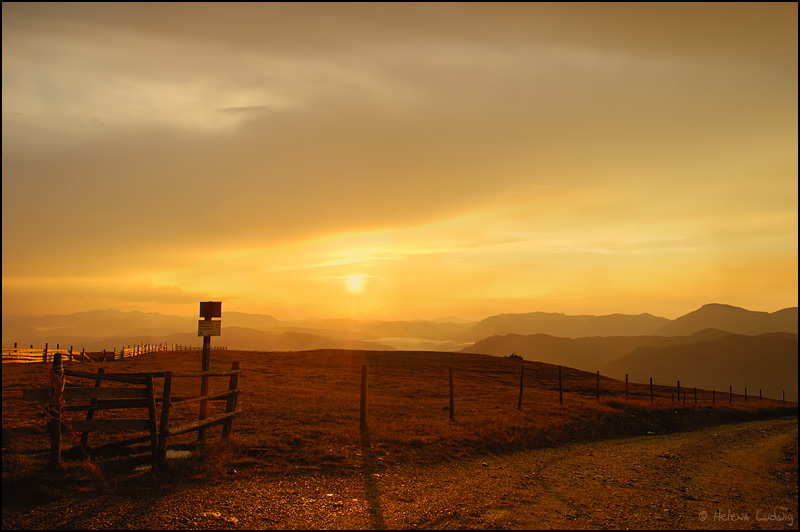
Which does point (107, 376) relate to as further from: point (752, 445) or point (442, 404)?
point (752, 445)

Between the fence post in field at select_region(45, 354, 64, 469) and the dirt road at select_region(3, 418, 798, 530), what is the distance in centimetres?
186

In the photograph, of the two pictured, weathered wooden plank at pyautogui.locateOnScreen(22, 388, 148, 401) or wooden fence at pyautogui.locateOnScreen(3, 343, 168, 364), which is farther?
wooden fence at pyautogui.locateOnScreen(3, 343, 168, 364)

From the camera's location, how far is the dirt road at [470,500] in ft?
28.2

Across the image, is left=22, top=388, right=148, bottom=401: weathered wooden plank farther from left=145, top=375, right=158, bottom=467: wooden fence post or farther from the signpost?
the signpost

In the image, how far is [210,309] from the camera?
14727mm

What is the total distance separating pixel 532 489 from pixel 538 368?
58.5 m

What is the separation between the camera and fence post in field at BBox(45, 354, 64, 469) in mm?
10477

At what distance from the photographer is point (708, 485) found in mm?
12656

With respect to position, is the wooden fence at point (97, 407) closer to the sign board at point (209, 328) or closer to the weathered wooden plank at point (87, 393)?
the weathered wooden plank at point (87, 393)

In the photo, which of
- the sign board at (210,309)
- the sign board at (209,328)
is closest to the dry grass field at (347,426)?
the sign board at (209,328)

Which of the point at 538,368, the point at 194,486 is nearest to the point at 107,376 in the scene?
the point at 194,486

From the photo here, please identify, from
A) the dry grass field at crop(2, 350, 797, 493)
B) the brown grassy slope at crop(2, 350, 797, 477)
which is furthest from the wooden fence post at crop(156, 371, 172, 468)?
the brown grassy slope at crop(2, 350, 797, 477)

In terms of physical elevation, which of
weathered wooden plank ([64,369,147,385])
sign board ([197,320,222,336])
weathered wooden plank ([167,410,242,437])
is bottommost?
weathered wooden plank ([167,410,242,437])

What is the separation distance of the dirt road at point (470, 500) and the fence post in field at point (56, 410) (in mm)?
1861
